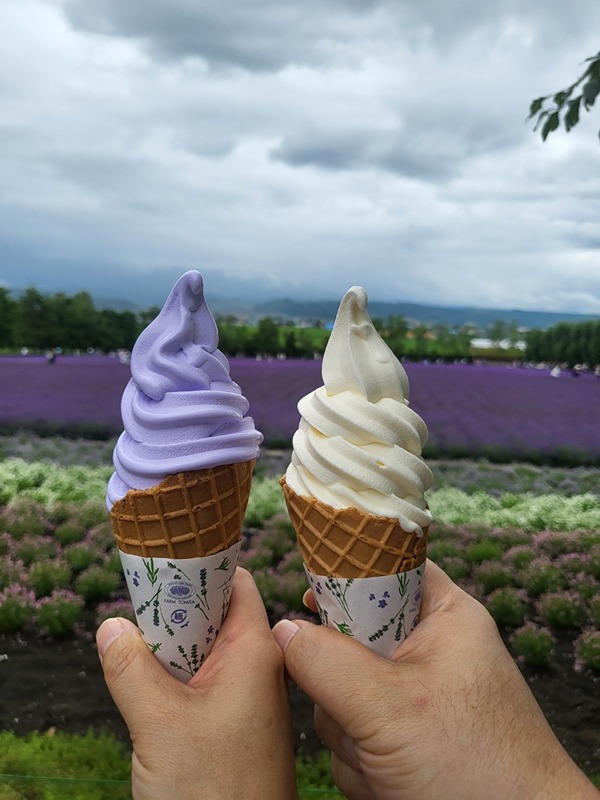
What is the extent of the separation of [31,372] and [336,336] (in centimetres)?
284

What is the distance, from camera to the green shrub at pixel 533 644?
3080 mm

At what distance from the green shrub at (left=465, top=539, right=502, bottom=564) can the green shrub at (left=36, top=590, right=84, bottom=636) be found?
2146 mm

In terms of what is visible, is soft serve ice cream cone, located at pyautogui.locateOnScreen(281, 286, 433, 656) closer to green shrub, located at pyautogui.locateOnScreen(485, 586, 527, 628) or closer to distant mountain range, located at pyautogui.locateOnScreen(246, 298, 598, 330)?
green shrub, located at pyautogui.locateOnScreen(485, 586, 527, 628)

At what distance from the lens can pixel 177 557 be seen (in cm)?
177

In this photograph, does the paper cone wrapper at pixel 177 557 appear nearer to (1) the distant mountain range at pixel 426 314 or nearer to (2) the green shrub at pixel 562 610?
(2) the green shrub at pixel 562 610

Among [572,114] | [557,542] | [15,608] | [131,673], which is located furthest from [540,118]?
[15,608]

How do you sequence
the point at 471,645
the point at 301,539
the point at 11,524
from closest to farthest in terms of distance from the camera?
1. the point at 471,645
2. the point at 301,539
3. the point at 11,524

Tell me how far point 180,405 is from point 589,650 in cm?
251

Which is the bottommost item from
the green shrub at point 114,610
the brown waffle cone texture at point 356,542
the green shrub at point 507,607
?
the green shrub at point 114,610

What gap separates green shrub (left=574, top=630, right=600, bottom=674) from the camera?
119 inches

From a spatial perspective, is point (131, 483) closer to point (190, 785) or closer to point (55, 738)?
point (190, 785)

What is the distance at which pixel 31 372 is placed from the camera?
407 cm

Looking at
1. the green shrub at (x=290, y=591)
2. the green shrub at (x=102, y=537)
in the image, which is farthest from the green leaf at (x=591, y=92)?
the green shrub at (x=102, y=537)

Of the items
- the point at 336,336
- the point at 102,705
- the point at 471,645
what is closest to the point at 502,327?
the point at 336,336
